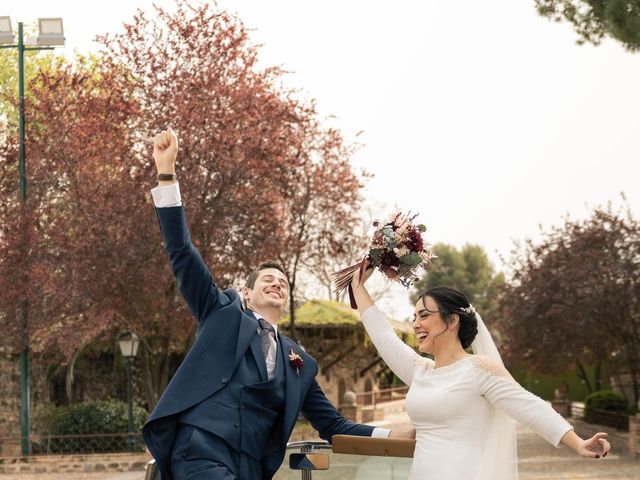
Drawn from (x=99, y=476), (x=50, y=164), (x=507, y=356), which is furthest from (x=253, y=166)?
(x=507, y=356)

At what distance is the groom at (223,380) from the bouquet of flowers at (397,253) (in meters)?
0.47

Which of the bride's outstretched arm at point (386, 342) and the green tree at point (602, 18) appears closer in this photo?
the bride's outstretched arm at point (386, 342)

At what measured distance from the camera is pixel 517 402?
16.5 feet

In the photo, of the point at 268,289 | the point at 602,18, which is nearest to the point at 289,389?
the point at 268,289

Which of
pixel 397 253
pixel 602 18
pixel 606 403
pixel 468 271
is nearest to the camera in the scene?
pixel 397 253

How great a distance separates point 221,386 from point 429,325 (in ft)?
3.25

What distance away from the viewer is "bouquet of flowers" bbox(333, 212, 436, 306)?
5.69 meters

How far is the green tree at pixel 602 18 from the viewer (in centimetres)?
1552

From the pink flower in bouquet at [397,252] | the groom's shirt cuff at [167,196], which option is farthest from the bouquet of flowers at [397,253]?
the groom's shirt cuff at [167,196]

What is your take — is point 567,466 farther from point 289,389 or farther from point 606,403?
point 289,389

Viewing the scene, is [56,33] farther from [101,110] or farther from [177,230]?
[177,230]

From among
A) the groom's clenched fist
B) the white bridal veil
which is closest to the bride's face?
the white bridal veil

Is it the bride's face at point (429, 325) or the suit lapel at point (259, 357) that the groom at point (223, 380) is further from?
the bride's face at point (429, 325)

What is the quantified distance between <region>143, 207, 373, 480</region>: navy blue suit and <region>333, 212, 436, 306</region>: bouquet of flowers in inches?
24.9
